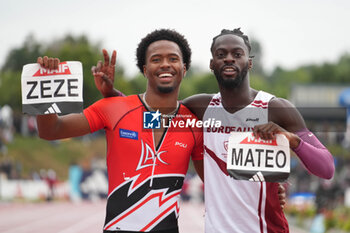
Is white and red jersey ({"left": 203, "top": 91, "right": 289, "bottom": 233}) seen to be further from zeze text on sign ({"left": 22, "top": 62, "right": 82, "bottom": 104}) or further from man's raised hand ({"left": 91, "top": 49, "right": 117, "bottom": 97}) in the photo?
zeze text on sign ({"left": 22, "top": 62, "right": 82, "bottom": 104})

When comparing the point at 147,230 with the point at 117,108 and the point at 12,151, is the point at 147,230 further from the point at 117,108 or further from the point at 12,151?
the point at 12,151

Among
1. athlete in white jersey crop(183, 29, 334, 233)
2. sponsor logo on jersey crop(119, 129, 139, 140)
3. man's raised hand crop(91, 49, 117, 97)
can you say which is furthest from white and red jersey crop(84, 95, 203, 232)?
athlete in white jersey crop(183, 29, 334, 233)

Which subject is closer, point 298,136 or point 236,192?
point 298,136

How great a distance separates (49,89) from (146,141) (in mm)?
823

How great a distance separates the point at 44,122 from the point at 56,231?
12342 mm

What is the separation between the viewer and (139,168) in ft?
13.1

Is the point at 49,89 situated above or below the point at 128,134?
above

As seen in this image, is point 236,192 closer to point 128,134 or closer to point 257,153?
point 257,153

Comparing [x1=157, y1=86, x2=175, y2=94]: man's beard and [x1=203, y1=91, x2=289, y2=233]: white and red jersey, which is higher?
[x1=157, y1=86, x2=175, y2=94]: man's beard

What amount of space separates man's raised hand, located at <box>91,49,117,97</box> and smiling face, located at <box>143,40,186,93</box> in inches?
10.9

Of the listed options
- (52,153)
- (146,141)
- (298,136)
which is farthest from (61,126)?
(52,153)

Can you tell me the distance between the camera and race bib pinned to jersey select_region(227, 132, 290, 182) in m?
3.54

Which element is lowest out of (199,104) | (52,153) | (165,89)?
(52,153)

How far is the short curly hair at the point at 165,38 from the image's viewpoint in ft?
14.4
